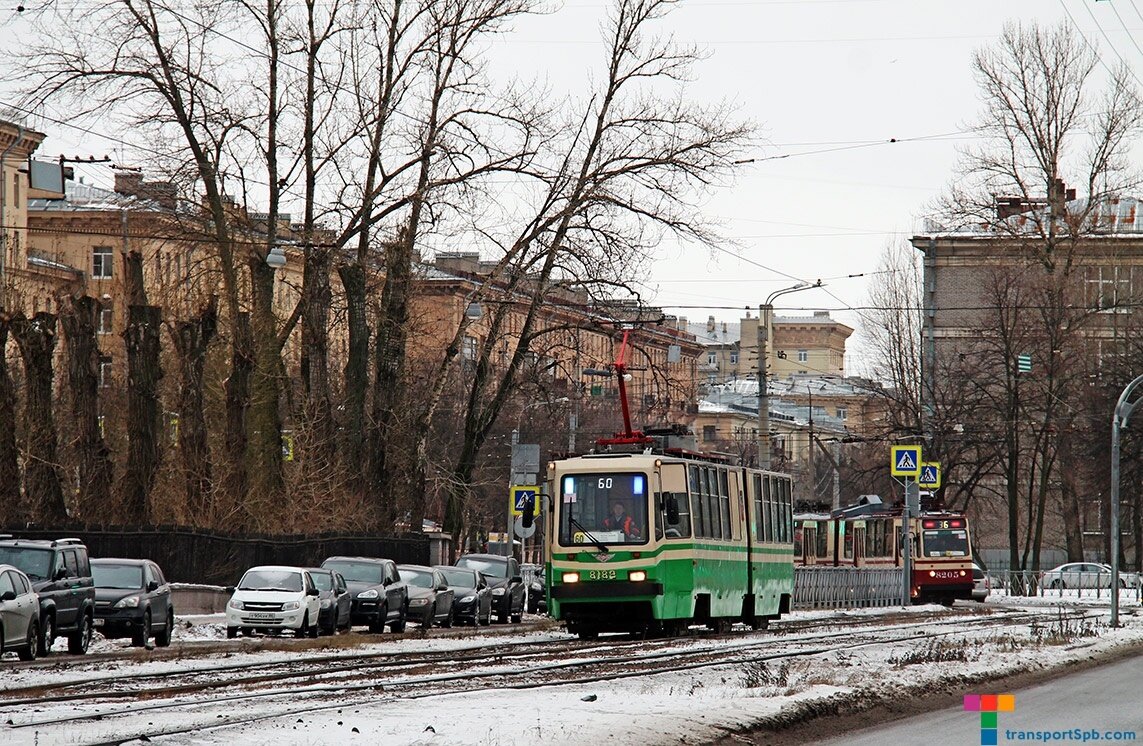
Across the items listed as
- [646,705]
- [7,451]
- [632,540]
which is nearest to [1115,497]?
[632,540]

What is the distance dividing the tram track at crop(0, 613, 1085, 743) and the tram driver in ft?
5.93

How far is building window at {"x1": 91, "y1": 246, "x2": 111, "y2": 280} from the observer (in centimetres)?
9588

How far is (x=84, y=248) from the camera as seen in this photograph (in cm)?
9731

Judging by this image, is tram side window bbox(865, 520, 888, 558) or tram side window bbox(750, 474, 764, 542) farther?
tram side window bbox(865, 520, 888, 558)

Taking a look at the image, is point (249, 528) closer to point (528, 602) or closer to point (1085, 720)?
point (528, 602)

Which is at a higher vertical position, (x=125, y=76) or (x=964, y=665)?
(x=125, y=76)

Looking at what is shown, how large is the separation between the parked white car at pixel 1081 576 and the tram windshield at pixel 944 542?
450 inches

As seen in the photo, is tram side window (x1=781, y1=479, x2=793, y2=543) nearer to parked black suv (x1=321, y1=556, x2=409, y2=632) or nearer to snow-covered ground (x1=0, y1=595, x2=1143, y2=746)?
parked black suv (x1=321, y1=556, x2=409, y2=632)

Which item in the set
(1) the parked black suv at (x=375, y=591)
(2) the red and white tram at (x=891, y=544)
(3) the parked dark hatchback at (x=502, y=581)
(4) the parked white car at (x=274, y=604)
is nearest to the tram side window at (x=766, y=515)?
→ (1) the parked black suv at (x=375, y=591)

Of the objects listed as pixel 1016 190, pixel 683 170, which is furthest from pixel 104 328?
pixel 683 170

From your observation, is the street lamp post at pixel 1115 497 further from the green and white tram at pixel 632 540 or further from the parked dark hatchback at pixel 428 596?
the parked dark hatchback at pixel 428 596

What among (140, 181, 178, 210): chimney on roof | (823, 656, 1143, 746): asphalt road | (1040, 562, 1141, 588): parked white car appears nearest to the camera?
(823, 656, 1143, 746): asphalt road

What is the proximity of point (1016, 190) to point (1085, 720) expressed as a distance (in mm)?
53219

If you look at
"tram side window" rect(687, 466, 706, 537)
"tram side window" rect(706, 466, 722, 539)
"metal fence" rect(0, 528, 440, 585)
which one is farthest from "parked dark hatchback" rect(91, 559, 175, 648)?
"tram side window" rect(706, 466, 722, 539)
